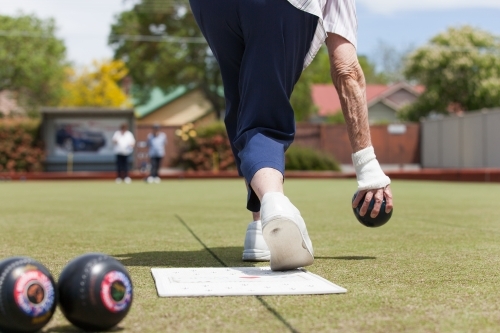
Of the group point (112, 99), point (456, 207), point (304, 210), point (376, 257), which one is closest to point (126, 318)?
point (376, 257)

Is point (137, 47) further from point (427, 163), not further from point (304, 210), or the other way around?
point (304, 210)

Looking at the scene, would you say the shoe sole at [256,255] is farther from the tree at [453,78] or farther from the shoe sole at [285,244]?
the tree at [453,78]

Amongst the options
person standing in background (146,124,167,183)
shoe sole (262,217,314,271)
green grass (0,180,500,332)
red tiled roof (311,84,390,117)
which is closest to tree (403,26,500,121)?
red tiled roof (311,84,390,117)

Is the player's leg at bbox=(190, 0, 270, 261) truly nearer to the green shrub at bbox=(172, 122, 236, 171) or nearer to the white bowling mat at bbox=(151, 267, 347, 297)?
the white bowling mat at bbox=(151, 267, 347, 297)

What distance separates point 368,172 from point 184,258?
1.03m

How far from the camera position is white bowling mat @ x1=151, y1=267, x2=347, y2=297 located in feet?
8.02

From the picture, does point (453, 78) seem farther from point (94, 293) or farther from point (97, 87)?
point (94, 293)

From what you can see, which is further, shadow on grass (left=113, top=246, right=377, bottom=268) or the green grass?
shadow on grass (left=113, top=246, right=377, bottom=268)

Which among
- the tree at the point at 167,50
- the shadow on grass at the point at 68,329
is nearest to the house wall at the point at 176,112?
the tree at the point at 167,50

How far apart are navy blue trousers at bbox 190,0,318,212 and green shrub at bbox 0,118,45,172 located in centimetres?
2641

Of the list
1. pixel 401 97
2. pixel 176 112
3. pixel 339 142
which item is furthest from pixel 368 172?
pixel 401 97

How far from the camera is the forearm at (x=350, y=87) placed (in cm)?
321

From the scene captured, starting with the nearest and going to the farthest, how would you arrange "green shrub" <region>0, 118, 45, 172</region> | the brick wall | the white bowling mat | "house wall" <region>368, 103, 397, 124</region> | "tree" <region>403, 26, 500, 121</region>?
the white bowling mat, "green shrub" <region>0, 118, 45, 172</region>, the brick wall, "tree" <region>403, 26, 500, 121</region>, "house wall" <region>368, 103, 397, 124</region>

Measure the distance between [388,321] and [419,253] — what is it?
5.85ft
